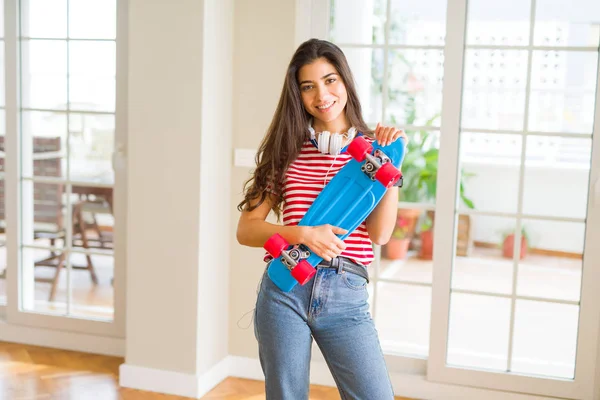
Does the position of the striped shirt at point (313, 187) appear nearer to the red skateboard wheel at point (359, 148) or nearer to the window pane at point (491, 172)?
the red skateboard wheel at point (359, 148)

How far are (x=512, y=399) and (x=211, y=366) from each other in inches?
59.8

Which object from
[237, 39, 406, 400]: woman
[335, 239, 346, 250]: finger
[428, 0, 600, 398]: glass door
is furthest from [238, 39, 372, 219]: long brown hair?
[428, 0, 600, 398]: glass door

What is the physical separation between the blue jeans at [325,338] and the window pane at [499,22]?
5900 millimetres

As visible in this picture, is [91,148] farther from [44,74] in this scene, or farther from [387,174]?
[387,174]

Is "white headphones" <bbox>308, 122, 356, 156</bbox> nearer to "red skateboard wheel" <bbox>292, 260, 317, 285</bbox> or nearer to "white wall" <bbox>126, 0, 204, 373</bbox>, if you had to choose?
"red skateboard wheel" <bbox>292, 260, 317, 285</bbox>

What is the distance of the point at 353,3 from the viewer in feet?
12.8

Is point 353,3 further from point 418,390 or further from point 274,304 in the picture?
point 274,304

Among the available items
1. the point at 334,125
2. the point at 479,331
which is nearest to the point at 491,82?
the point at 479,331

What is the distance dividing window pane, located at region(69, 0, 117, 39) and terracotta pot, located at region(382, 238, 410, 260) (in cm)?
432

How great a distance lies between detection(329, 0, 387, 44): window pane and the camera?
151 inches

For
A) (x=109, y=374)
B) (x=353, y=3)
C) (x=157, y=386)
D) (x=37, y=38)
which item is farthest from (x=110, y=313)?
(x=353, y=3)

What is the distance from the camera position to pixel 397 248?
7820 mm

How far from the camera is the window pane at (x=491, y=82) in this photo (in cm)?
764

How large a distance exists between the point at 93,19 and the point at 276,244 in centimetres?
278
